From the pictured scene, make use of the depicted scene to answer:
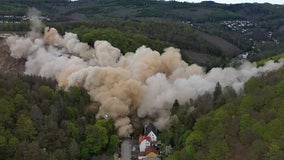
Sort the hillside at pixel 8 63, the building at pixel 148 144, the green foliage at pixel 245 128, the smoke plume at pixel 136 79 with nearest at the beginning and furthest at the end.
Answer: the green foliage at pixel 245 128 < the building at pixel 148 144 < the smoke plume at pixel 136 79 < the hillside at pixel 8 63

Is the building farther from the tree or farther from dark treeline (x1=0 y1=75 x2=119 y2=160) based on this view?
the tree

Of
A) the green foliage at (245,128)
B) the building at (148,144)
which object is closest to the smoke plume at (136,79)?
the building at (148,144)

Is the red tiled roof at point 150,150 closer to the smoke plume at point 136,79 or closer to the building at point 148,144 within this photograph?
the building at point 148,144

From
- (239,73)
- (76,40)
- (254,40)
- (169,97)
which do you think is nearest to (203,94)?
(169,97)

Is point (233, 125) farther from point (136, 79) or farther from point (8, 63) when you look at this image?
point (8, 63)

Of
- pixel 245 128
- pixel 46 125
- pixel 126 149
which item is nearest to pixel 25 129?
pixel 46 125

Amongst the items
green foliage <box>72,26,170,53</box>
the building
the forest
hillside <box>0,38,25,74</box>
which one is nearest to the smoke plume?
the forest

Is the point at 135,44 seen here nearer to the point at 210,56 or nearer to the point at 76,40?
the point at 76,40

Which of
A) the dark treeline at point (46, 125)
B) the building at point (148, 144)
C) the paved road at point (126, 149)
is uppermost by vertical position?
the dark treeline at point (46, 125)
